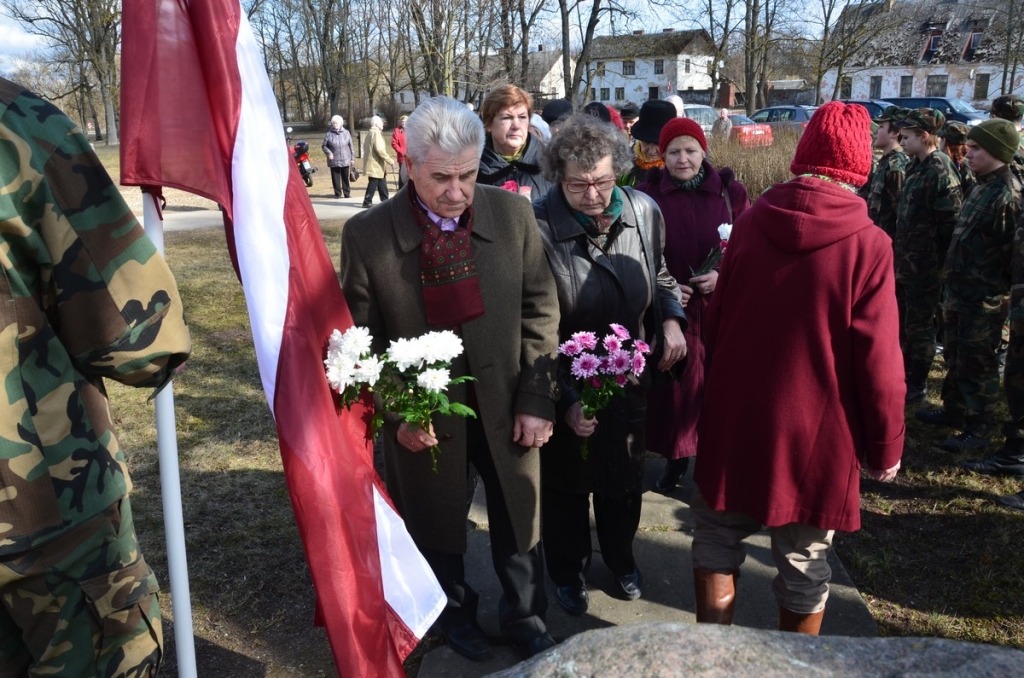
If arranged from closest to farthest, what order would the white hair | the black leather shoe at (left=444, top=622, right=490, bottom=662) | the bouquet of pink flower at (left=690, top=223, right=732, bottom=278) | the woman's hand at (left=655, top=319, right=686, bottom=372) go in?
1. the white hair
2. the black leather shoe at (left=444, top=622, right=490, bottom=662)
3. the woman's hand at (left=655, top=319, right=686, bottom=372)
4. the bouquet of pink flower at (left=690, top=223, right=732, bottom=278)

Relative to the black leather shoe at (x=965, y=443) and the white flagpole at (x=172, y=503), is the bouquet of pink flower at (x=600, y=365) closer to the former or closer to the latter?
the white flagpole at (x=172, y=503)

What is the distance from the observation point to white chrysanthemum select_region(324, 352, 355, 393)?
90.7 inches

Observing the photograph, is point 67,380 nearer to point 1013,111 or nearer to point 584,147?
point 584,147

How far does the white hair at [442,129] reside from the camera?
2545mm

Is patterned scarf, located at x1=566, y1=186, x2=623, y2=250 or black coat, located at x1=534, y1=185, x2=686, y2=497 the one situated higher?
patterned scarf, located at x1=566, y1=186, x2=623, y2=250

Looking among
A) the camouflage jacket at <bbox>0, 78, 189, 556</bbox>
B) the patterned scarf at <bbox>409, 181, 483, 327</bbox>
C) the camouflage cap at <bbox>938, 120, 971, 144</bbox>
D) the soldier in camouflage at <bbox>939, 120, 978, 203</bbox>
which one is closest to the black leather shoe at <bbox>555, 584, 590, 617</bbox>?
the patterned scarf at <bbox>409, 181, 483, 327</bbox>

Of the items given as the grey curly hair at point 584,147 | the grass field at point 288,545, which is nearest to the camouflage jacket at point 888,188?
the grass field at point 288,545

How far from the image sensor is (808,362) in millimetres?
2506

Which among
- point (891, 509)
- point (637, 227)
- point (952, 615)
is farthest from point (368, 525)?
point (891, 509)

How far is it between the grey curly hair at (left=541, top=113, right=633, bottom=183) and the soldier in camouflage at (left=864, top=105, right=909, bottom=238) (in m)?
4.22

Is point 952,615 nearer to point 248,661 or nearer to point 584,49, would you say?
point 248,661

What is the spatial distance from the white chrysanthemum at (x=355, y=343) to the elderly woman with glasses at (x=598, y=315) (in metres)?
0.90

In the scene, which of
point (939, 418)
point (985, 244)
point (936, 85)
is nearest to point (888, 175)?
point (985, 244)

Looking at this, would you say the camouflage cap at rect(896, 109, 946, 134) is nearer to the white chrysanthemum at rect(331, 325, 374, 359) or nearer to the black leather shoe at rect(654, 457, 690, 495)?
the black leather shoe at rect(654, 457, 690, 495)
